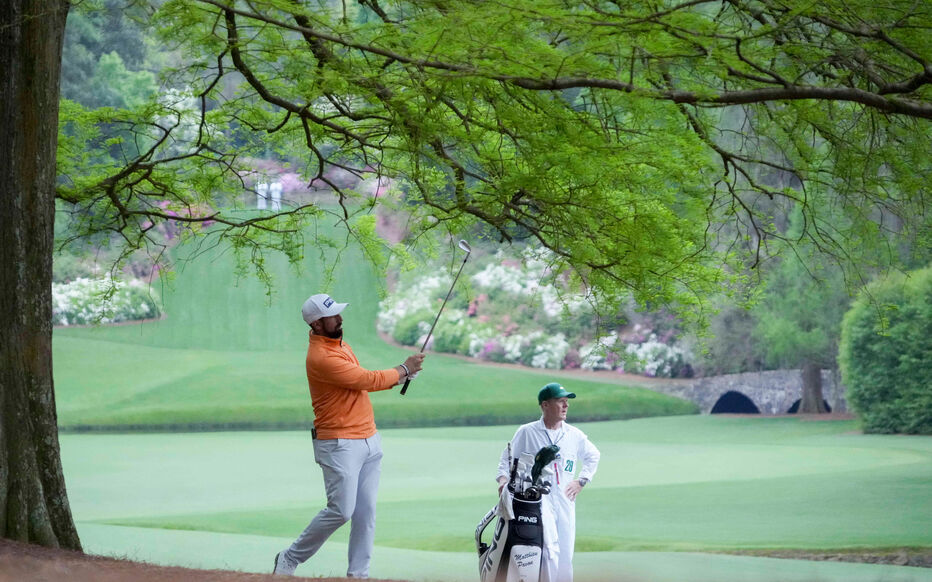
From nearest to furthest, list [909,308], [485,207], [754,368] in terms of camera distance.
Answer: [485,207] → [909,308] → [754,368]

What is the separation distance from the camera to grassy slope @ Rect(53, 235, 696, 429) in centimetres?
2058

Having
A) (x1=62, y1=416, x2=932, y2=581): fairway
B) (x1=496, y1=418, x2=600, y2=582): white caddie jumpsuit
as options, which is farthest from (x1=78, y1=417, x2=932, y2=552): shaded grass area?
(x1=496, y1=418, x2=600, y2=582): white caddie jumpsuit

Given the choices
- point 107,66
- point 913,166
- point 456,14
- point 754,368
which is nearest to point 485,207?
point 456,14

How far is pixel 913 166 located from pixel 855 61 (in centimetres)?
110

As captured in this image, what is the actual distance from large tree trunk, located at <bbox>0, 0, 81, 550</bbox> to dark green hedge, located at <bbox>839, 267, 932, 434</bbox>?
1271cm

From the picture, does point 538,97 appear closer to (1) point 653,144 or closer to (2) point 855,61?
(1) point 653,144

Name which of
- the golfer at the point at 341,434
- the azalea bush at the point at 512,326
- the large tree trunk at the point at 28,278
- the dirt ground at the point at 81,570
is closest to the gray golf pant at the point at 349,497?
the golfer at the point at 341,434

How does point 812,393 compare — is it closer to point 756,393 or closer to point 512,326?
point 756,393

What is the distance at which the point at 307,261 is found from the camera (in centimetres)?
3291

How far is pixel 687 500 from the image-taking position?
1133cm

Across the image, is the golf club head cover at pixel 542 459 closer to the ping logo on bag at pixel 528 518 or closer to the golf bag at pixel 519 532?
the golf bag at pixel 519 532

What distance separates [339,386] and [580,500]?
7011 millimetres

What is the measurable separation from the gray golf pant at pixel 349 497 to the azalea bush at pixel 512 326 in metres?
19.0

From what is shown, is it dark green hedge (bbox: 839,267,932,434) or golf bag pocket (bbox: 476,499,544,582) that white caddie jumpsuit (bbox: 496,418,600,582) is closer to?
golf bag pocket (bbox: 476,499,544,582)
